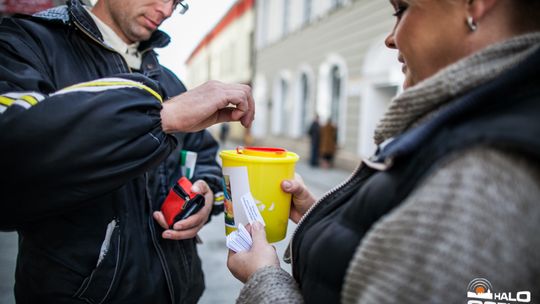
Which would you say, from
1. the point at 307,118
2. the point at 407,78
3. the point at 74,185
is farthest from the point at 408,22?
the point at 307,118

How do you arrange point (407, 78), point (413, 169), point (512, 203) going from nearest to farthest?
point (512, 203), point (413, 169), point (407, 78)

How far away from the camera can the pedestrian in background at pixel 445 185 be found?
538 mm

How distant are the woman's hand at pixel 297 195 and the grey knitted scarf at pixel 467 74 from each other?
0.48m

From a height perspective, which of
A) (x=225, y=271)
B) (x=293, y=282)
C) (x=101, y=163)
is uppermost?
(x=101, y=163)

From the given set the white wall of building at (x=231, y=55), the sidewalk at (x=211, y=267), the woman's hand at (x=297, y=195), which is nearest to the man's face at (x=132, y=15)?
the woman's hand at (x=297, y=195)

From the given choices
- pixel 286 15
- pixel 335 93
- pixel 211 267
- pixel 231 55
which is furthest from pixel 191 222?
pixel 231 55

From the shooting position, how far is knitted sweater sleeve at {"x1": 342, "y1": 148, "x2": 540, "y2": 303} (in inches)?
21.0

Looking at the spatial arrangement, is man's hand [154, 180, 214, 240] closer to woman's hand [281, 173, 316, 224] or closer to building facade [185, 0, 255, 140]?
woman's hand [281, 173, 316, 224]

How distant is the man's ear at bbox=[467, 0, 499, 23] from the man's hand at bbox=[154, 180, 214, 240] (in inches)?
37.9

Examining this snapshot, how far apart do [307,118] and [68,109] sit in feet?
38.3

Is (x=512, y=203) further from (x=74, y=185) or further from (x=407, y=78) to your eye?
(x=74, y=185)

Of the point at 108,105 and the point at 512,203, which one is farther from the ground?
the point at 108,105

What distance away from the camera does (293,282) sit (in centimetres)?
87

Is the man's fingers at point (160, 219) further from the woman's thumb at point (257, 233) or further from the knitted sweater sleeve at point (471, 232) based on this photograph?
the knitted sweater sleeve at point (471, 232)
